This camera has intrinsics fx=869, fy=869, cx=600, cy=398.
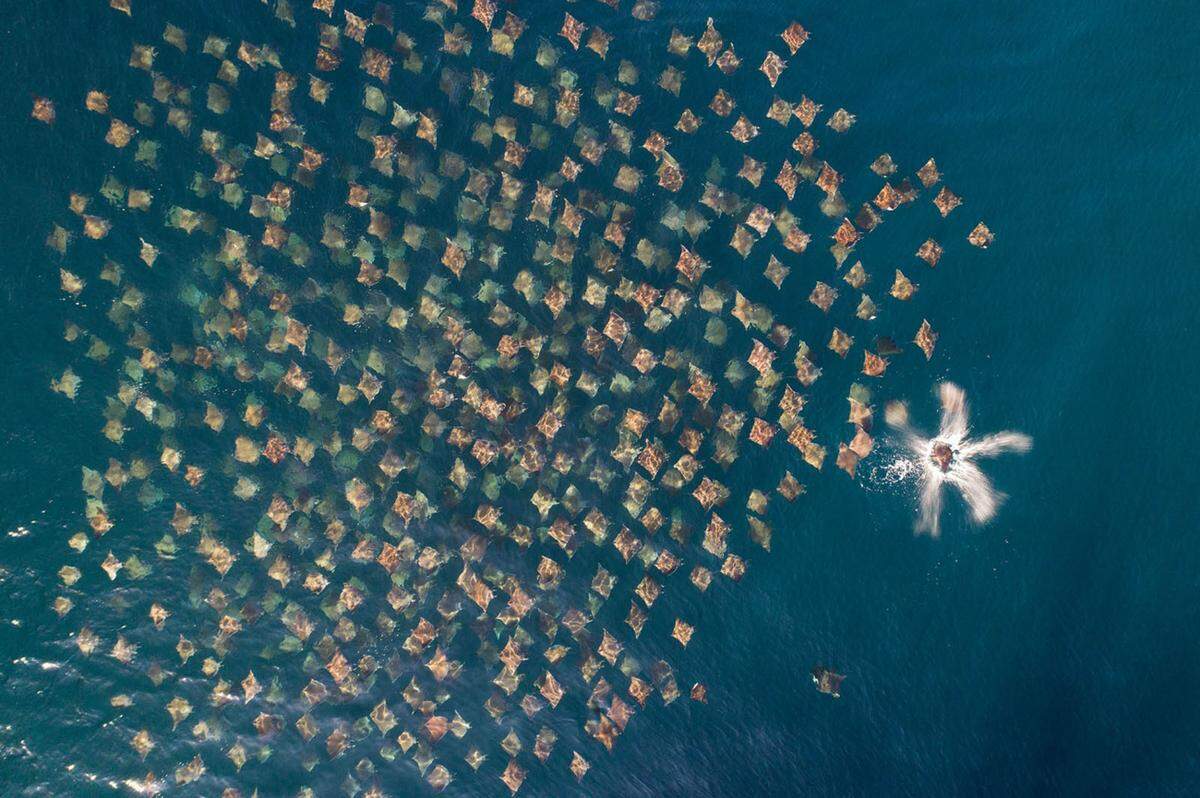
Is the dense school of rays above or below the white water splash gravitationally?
above

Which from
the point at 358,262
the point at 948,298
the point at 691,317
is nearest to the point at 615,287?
the point at 691,317

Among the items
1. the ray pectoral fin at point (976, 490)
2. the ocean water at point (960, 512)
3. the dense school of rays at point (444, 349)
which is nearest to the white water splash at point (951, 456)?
the ray pectoral fin at point (976, 490)

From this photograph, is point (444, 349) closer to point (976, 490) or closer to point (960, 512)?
point (960, 512)

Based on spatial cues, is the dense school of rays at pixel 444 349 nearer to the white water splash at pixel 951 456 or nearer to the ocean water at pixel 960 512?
the ocean water at pixel 960 512

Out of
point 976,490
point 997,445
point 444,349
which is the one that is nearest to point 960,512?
point 976,490

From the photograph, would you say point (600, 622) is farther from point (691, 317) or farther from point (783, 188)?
point (783, 188)

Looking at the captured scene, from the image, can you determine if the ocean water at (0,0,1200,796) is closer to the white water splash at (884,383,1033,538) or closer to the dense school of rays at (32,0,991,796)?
the white water splash at (884,383,1033,538)

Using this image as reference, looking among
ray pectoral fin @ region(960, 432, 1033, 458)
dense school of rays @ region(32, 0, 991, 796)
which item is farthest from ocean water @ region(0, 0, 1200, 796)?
dense school of rays @ region(32, 0, 991, 796)
